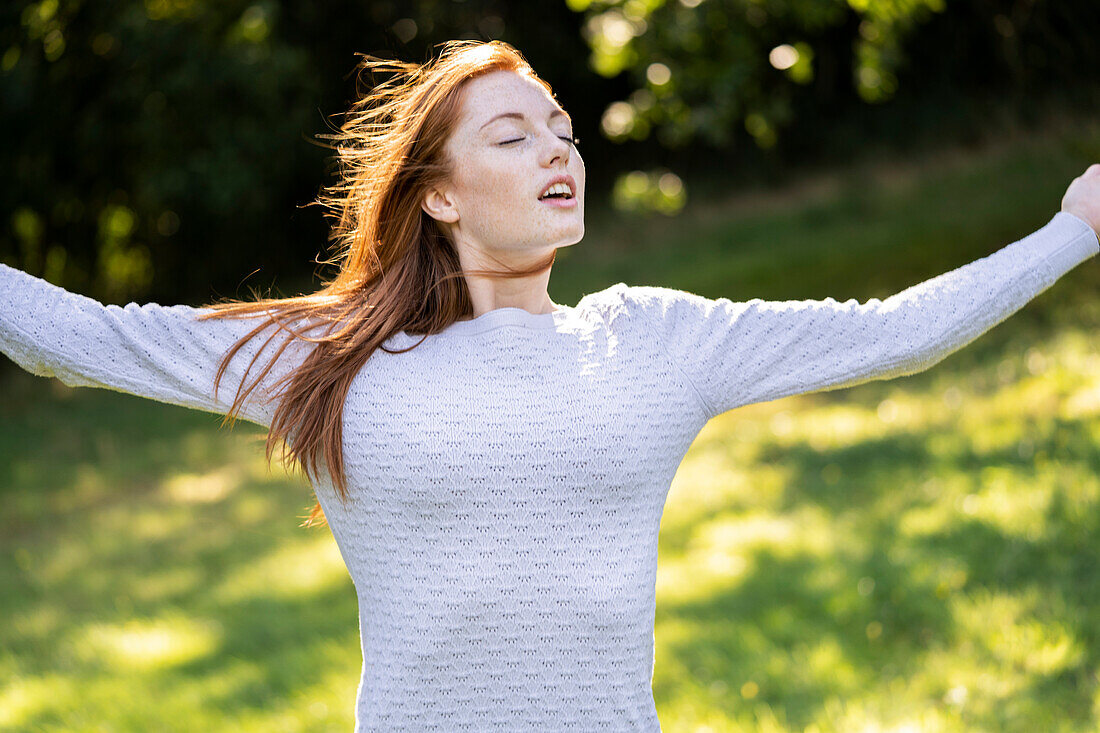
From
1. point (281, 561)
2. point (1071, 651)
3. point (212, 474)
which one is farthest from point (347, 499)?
point (212, 474)

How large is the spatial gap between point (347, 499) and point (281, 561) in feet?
14.7

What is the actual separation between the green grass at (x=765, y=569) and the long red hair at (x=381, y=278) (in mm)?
613

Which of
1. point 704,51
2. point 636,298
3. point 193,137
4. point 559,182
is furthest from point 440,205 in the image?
point 193,137

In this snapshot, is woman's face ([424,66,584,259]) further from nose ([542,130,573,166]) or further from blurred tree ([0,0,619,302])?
blurred tree ([0,0,619,302])

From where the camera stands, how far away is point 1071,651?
3488mm

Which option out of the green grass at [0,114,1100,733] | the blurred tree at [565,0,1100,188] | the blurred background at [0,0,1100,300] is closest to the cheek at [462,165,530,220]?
the green grass at [0,114,1100,733]

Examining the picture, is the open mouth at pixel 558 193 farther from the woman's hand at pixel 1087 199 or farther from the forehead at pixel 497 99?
the woman's hand at pixel 1087 199

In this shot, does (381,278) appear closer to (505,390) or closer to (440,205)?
(440,205)

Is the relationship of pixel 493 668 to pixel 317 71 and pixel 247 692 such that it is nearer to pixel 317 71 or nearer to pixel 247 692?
pixel 247 692

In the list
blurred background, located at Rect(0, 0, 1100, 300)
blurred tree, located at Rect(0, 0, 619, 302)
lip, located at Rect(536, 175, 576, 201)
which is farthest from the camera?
blurred tree, located at Rect(0, 0, 619, 302)

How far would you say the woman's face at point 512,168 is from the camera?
6.40 ft

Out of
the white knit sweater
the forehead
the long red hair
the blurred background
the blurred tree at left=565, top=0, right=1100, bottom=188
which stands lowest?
the blurred background

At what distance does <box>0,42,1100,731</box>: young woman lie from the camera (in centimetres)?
184

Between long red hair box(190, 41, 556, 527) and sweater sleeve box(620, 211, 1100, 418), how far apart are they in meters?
0.33
